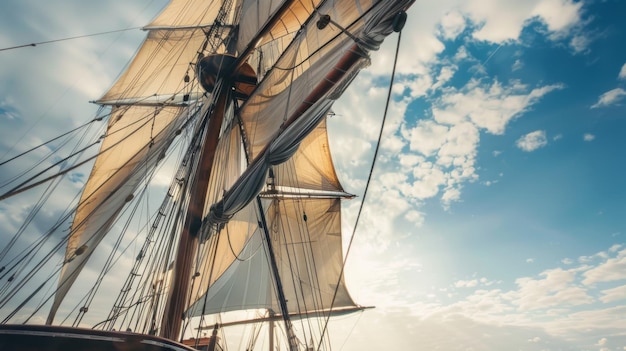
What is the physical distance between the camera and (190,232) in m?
7.16

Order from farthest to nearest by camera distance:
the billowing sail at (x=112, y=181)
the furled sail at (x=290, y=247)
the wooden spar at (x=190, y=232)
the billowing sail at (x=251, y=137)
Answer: the furled sail at (x=290, y=247) → the billowing sail at (x=112, y=181) → the wooden spar at (x=190, y=232) → the billowing sail at (x=251, y=137)

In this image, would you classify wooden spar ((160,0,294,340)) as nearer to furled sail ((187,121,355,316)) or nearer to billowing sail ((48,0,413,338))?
billowing sail ((48,0,413,338))

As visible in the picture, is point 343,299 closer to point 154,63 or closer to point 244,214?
point 244,214

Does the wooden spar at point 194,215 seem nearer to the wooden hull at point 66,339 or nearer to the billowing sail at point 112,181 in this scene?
the billowing sail at point 112,181

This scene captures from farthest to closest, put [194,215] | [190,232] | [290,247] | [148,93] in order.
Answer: [290,247], [148,93], [194,215], [190,232]

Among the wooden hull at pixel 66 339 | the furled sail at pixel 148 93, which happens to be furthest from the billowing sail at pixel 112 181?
the wooden hull at pixel 66 339

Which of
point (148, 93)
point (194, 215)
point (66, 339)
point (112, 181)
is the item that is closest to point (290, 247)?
point (112, 181)

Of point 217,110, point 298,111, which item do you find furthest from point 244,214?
point 298,111

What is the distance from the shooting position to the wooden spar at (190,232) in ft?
20.3

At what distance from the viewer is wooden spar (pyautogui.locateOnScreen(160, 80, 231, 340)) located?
6.20 metres

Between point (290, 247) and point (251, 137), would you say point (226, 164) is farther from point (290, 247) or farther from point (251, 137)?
point (290, 247)

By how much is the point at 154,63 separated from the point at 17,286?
468 inches

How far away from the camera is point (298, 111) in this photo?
5.89m

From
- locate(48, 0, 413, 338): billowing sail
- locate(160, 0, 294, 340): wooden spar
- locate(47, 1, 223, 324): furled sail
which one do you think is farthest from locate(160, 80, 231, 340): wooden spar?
locate(47, 1, 223, 324): furled sail
